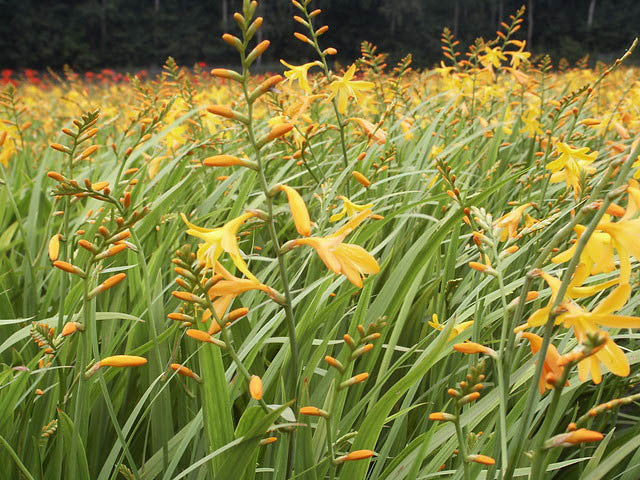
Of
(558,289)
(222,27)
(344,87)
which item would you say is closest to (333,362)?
(558,289)

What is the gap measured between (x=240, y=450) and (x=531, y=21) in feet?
95.4

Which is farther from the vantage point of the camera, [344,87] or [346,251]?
[344,87]

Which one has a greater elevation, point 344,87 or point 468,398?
point 344,87

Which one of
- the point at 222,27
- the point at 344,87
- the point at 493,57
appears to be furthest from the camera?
the point at 222,27

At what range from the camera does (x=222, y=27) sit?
2461 centimetres

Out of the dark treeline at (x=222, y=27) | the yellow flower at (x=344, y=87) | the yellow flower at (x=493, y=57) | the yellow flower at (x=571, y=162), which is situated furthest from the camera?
the dark treeline at (x=222, y=27)

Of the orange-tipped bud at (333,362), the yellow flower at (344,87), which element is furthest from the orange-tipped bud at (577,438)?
the yellow flower at (344,87)

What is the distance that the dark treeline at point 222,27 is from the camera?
22078 mm

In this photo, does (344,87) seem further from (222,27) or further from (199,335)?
(222,27)

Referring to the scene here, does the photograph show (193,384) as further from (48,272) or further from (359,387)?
(48,272)

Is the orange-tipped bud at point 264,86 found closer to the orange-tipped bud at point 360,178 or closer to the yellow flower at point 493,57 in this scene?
the orange-tipped bud at point 360,178

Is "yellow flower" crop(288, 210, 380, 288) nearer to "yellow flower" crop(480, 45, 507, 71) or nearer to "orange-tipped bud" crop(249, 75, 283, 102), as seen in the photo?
"orange-tipped bud" crop(249, 75, 283, 102)

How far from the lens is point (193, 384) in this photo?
3.54ft

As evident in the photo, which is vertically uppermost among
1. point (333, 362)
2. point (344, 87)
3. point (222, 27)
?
point (222, 27)
